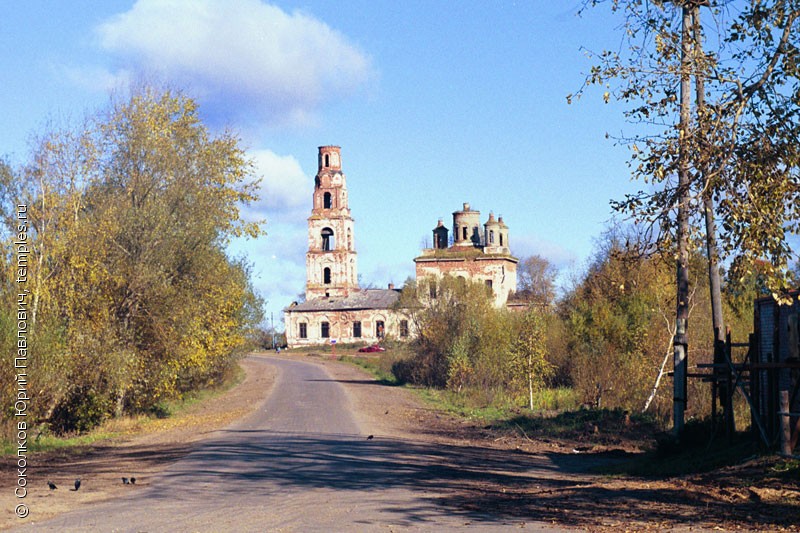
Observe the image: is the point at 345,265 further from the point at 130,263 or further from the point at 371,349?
the point at 130,263

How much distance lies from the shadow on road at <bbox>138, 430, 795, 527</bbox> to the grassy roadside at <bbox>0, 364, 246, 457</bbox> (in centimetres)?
431

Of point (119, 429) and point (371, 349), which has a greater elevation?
point (371, 349)

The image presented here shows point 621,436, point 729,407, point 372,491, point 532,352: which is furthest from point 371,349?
point 372,491

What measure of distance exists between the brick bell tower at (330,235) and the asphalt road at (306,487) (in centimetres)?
7131

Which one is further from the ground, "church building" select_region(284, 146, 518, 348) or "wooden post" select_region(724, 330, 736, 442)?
"church building" select_region(284, 146, 518, 348)

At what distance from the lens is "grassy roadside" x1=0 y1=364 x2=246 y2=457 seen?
23.0m

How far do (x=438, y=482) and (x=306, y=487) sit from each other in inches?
89.7

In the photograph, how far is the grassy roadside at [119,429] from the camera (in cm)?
2300

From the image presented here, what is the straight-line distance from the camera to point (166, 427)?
29188 mm

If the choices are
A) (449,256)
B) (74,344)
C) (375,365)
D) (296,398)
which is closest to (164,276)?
(74,344)

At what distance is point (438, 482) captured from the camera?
51.1 feet

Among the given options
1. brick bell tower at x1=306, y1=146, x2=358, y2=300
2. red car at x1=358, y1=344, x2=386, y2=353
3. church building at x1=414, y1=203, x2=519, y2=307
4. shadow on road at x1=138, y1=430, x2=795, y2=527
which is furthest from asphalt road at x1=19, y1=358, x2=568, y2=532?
brick bell tower at x1=306, y1=146, x2=358, y2=300

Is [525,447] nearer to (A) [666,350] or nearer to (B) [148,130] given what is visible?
(A) [666,350]

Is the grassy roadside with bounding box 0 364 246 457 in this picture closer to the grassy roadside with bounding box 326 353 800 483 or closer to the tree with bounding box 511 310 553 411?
the grassy roadside with bounding box 326 353 800 483
